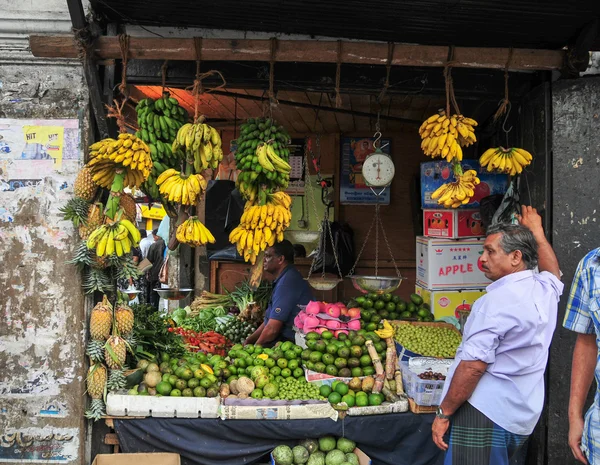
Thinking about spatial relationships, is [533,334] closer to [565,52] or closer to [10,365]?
[565,52]

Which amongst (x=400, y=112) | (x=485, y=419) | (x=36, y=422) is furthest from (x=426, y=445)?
(x=400, y=112)

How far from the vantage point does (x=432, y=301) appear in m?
4.77

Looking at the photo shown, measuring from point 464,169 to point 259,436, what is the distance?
9.25 feet

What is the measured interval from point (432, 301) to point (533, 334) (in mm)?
2330

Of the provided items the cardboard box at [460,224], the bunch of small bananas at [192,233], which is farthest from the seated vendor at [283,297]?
the bunch of small bananas at [192,233]

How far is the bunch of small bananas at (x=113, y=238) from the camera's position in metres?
3.12

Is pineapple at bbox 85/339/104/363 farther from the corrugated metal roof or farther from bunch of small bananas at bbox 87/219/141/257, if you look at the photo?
the corrugated metal roof

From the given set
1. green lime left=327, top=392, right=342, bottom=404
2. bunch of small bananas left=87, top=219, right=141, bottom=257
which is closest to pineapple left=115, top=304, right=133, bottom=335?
bunch of small bananas left=87, top=219, right=141, bottom=257

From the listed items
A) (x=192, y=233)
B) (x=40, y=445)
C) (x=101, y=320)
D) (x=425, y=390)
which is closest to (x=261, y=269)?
(x=192, y=233)

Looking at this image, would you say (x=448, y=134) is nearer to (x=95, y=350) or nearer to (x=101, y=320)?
(x=101, y=320)

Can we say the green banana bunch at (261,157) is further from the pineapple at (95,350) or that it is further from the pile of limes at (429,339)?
the pile of limes at (429,339)

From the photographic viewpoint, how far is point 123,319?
3512mm

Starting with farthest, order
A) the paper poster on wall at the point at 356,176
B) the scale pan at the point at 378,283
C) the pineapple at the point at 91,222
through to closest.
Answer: the paper poster on wall at the point at 356,176
the scale pan at the point at 378,283
the pineapple at the point at 91,222

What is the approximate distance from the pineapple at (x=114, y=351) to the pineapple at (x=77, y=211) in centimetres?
76
